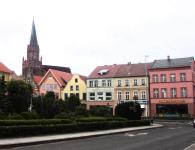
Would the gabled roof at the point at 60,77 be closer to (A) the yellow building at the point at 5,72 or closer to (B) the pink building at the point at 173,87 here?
(A) the yellow building at the point at 5,72

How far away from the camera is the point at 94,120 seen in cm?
3825

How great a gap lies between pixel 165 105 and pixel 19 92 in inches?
1422

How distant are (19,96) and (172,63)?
41028 millimetres

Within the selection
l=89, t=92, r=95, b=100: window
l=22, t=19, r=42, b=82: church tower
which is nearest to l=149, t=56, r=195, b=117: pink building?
l=89, t=92, r=95, b=100: window

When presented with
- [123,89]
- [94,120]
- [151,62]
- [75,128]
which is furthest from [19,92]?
[151,62]

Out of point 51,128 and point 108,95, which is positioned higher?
point 108,95

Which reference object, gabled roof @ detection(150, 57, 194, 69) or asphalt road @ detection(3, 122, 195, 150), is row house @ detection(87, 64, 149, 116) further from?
asphalt road @ detection(3, 122, 195, 150)

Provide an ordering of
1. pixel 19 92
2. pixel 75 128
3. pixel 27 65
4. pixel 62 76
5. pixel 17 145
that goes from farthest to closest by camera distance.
A: pixel 27 65 → pixel 62 76 → pixel 19 92 → pixel 75 128 → pixel 17 145

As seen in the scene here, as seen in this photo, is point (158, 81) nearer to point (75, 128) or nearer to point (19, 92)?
point (19, 92)

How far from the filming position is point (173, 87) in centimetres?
8362

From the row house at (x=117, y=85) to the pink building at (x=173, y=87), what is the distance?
202 cm

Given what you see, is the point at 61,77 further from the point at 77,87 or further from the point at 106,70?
the point at 106,70

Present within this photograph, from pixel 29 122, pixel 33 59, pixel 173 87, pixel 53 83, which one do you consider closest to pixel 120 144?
pixel 29 122

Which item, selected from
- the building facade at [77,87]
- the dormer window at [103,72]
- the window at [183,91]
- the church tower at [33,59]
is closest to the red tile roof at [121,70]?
the dormer window at [103,72]
